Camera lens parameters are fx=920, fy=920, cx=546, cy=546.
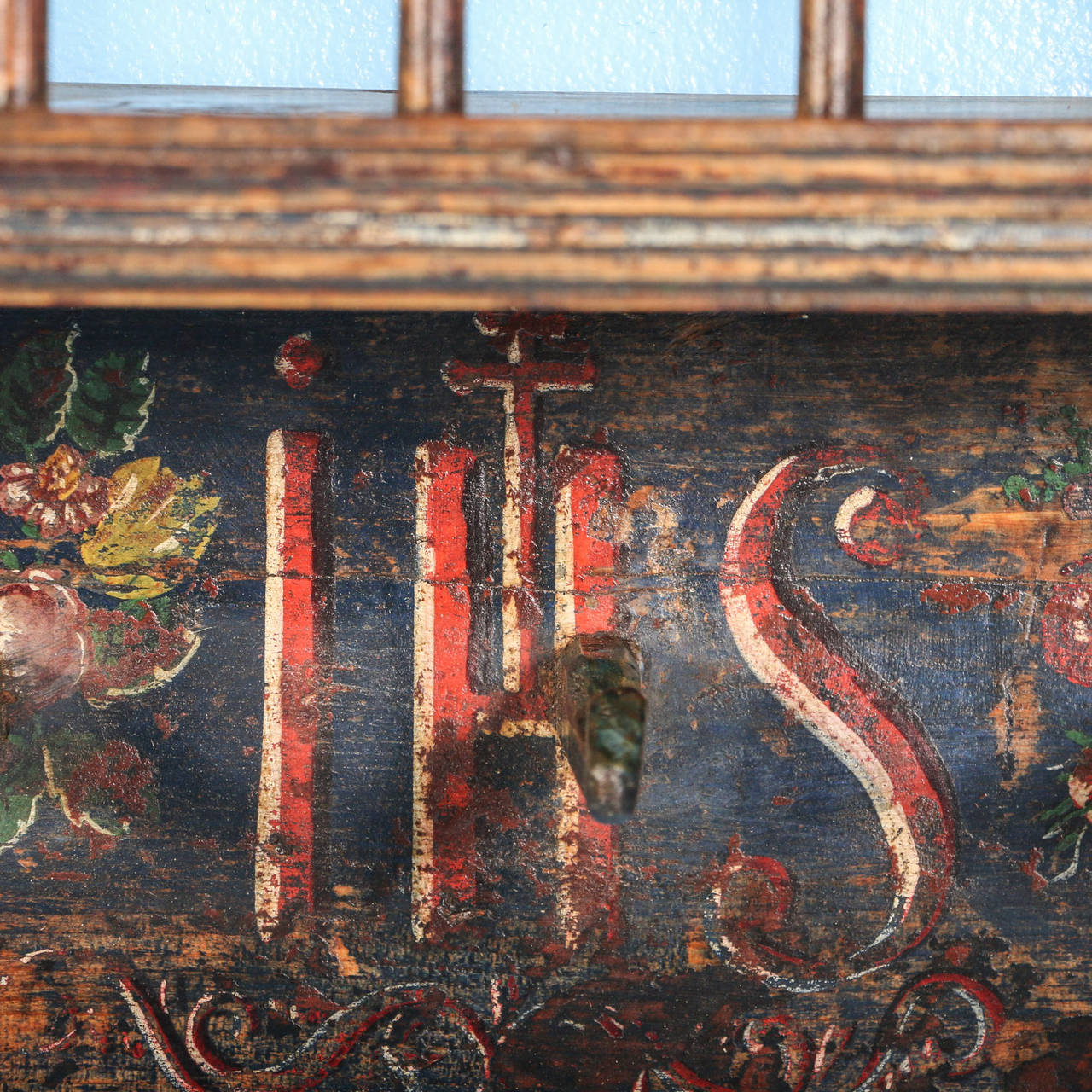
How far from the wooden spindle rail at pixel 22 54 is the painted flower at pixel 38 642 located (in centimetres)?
70

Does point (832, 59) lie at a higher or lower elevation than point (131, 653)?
higher

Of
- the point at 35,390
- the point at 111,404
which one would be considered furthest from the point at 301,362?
the point at 35,390

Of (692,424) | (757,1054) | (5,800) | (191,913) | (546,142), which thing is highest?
(546,142)

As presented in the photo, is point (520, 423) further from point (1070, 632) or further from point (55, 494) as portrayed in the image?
point (1070, 632)

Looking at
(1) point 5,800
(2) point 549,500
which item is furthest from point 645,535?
(1) point 5,800

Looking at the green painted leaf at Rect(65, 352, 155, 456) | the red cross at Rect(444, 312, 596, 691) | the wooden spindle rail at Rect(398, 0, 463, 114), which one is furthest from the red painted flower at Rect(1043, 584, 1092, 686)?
the green painted leaf at Rect(65, 352, 155, 456)

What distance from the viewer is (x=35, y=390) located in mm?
1416

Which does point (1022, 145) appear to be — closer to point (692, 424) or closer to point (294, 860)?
point (692, 424)

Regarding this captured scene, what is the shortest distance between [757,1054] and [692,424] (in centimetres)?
99

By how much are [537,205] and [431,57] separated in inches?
7.5

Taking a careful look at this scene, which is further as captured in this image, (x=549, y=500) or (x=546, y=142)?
(x=549, y=500)

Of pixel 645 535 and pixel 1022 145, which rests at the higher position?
pixel 1022 145

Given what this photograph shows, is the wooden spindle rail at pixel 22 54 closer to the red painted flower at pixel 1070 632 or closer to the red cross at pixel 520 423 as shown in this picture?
the red cross at pixel 520 423

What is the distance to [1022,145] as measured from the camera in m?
1.03
